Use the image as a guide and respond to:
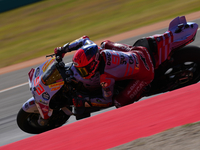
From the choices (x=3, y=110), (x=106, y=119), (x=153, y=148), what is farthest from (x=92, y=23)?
(x=153, y=148)

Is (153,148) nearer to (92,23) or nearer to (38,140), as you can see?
(38,140)

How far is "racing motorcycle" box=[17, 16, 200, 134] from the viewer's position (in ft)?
13.6

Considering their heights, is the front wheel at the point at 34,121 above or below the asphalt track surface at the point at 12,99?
above

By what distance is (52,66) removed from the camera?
419cm

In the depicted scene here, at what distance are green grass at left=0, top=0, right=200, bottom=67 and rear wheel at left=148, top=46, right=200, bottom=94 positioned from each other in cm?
668

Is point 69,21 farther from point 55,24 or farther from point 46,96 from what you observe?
point 46,96

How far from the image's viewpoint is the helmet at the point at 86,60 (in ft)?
12.5

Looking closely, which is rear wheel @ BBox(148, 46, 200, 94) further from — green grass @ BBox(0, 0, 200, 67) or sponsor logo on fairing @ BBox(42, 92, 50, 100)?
green grass @ BBox(0, 0, 200, 67)

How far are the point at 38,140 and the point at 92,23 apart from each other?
1102 cm

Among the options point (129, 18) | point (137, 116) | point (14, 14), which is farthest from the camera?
point (14, 14)

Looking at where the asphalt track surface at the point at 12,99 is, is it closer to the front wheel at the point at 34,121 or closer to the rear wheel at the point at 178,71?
the front wheel at the point at 34,121

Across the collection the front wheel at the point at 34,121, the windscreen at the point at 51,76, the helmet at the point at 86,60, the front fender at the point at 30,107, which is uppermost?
the helmet at the point at 86,60

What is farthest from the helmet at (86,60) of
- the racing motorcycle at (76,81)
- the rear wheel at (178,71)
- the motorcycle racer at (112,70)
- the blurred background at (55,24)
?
the blurred background at (55,24)

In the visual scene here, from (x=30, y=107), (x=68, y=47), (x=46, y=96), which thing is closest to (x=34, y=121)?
(x=30, y=107)
